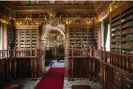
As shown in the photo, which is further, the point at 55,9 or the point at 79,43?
the point at 55,9

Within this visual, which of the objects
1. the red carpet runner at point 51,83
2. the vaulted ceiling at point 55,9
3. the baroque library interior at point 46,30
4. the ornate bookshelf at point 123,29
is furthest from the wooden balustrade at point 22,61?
the ornate bookshelf at point 123,29

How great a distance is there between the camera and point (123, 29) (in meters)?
5.12

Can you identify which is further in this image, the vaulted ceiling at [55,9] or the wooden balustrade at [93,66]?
the vaulted ceiling at [55,9]

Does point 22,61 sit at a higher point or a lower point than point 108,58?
lower

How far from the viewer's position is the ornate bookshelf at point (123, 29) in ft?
15.0

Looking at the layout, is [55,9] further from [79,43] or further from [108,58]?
[108,58]

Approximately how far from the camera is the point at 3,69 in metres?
8.20

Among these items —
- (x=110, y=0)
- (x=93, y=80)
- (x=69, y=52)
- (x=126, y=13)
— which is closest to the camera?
(x=126, y=13)

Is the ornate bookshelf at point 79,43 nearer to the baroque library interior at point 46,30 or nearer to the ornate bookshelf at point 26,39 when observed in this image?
the baroque library interior at point 46,30

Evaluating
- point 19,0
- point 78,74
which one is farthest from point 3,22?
point 78,74

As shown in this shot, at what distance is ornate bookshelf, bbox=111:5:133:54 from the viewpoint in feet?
15.0

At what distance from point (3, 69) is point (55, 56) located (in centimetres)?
1218

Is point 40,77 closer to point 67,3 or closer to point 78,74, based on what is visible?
point 78,74

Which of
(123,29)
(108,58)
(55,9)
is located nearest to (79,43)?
(55,9)
